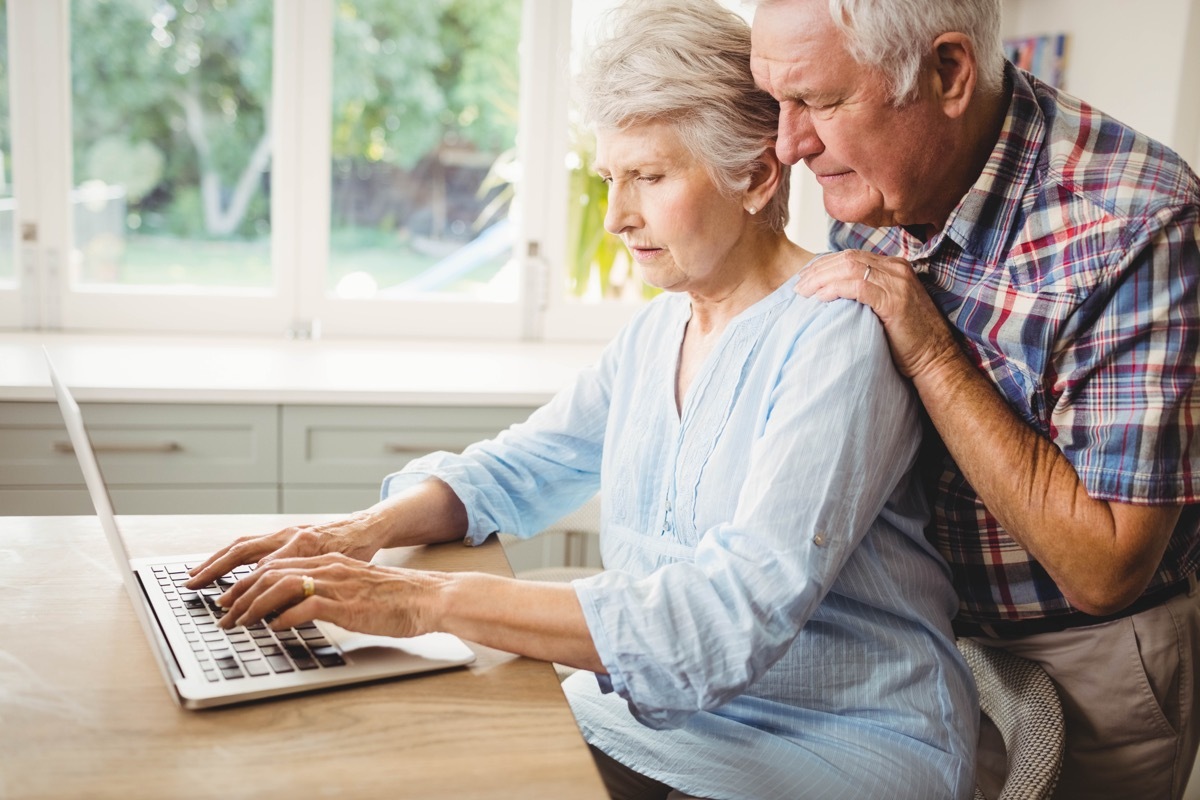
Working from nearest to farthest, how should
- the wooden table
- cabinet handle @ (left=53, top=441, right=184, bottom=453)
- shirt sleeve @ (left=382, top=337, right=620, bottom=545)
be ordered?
the wooden table → shirt sleeve @ (left=382, top=337, right=620, bottom=545) → cabinet handle @ (left=53, top=441, right=184, bottom=453)

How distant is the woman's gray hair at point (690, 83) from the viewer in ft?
4.12

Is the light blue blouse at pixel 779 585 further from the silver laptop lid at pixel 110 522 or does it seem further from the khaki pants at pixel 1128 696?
the silver laptop lid at pixel 110 522

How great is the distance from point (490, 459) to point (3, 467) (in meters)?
1.29

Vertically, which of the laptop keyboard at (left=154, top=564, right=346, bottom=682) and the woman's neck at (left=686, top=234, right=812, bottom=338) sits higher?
the woman's neck at (left=686, top=234, right=812, bottom=338)

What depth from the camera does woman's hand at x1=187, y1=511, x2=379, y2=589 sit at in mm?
1209

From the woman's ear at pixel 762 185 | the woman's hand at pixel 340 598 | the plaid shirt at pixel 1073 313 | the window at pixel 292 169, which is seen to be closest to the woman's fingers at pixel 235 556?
the woman's hand at pixel 340 598

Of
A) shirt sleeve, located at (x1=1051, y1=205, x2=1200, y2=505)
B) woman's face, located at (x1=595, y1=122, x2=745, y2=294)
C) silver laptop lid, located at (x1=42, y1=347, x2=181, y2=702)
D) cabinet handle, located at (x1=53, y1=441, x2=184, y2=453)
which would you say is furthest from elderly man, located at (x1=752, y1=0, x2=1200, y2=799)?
cabinet handle, located at (x1=53, y1=441, x2=184, y2=453)

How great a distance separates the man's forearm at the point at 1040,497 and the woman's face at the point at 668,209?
0.28 meters

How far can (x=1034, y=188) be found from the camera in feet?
4.04

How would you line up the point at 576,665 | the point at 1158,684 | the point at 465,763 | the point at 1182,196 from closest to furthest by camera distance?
the point at 465,763, the point at 576,665, the point at 1182,196, the point at 1158,684

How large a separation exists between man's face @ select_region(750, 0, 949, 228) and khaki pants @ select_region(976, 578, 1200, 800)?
0.55m

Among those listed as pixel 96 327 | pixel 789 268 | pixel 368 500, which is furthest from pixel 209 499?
pixel 789 268

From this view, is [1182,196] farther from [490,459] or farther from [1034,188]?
[490,459]

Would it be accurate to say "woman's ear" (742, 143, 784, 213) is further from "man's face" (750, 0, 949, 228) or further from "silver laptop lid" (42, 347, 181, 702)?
"silver laptop lid" (42, 347, 181, 702)
